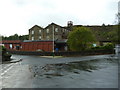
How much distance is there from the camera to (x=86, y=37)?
126 feet

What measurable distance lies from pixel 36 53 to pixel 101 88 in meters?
33.7

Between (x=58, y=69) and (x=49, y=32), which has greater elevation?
(x=49, y=32)

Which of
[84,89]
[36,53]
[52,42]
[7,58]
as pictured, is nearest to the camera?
[84,89]

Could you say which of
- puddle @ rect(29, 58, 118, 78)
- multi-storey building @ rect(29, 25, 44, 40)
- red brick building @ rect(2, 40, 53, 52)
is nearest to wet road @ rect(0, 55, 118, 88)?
puddle @ rect(29, 58, 118, 78)

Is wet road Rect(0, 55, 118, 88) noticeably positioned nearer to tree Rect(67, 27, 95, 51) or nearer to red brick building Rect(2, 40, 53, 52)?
tree Rect(67, 27, 95, 51)

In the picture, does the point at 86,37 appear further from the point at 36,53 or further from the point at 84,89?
the point at 84,89

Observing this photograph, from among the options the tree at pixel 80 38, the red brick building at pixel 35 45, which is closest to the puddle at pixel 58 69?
the tree at pixel 80 38

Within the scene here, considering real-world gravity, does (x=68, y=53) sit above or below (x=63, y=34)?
below

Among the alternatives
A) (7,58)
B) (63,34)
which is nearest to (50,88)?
(7,58)

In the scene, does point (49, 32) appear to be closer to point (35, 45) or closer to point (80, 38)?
point (35, 45)

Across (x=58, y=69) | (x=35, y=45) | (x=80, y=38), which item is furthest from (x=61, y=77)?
(x=35, y=45)

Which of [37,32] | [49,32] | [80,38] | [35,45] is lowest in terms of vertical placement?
[35,45]

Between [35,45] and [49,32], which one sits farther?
[49,32]

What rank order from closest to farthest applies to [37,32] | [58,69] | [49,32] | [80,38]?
[58,69] < [80,38] < [49,32] < [37,32]
